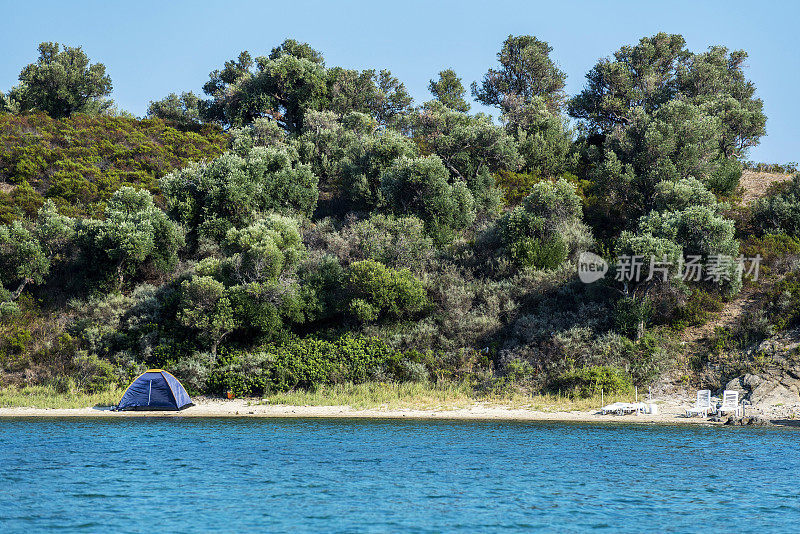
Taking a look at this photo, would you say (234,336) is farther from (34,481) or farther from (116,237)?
(34,481)

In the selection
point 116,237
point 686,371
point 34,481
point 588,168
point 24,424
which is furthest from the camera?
point 588,168

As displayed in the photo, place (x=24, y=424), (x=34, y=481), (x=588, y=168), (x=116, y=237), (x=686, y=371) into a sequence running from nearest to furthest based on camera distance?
1. (x=34, y=481)
2. (x=24, y=424)
3. (x=686, y=371)
4. (x=116, y=237)
5. (x=588, y=168)

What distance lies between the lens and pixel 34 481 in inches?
716

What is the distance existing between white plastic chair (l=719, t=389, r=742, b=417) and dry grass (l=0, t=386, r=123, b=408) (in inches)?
1034

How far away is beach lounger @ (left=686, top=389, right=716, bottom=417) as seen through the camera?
2736 cm

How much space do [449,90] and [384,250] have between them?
37.3 metres

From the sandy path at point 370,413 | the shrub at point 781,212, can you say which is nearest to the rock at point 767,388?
the sandy path at point 370,413

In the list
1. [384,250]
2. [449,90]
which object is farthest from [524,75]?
[384,250]

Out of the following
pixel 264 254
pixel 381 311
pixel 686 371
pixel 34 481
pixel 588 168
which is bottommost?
pixel 34 481

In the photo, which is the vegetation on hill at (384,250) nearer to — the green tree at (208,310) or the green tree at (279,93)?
the green tree at (208,310)

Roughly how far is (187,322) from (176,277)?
237 inches

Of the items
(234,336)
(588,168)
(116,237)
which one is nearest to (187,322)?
(234,336)

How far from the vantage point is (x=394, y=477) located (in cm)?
1895

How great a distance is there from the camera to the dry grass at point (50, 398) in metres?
30.7
